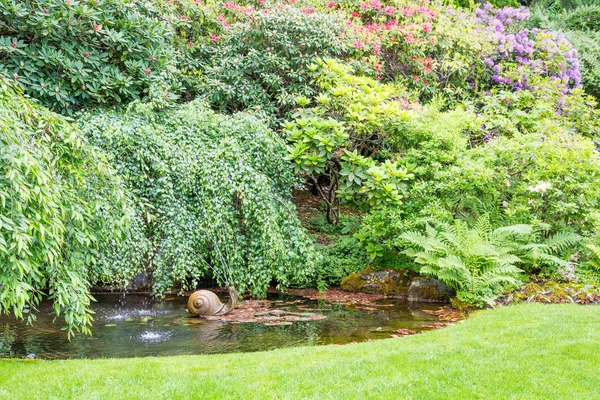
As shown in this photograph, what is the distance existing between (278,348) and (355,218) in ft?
15.8

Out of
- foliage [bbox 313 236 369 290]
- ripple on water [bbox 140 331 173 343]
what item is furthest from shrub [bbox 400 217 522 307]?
ripple on water [bbox 140 331 173 343]

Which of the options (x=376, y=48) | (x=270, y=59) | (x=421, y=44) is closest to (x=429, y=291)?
(x=270, y=59)

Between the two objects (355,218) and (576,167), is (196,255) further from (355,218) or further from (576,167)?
(576,167)

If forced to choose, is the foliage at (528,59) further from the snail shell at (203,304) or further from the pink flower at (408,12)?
the snail shell at (203,304)

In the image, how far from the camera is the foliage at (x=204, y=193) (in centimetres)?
788

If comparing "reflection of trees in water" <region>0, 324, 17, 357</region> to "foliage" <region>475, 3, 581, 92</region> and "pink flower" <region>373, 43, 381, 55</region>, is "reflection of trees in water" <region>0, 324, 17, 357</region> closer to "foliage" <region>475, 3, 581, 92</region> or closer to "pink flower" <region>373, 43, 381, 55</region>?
"pink flower" <region>373, 43, 381, 55</region>

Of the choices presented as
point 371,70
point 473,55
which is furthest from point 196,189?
point 473,55

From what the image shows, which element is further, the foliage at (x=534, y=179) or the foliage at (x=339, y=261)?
the foliage at (x=339, y=261)

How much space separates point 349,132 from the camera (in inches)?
417

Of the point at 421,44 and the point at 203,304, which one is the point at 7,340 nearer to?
the point at 203,304

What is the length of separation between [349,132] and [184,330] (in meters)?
4.97

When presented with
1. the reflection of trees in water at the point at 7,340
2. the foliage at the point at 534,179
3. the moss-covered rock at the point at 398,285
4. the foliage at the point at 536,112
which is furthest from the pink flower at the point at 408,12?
the reflection of trees in water at the point at 7,340

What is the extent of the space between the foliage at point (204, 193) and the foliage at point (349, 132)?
0.52m

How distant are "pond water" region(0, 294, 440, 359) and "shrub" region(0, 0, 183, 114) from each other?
3431 mm
